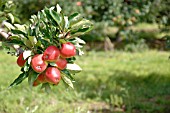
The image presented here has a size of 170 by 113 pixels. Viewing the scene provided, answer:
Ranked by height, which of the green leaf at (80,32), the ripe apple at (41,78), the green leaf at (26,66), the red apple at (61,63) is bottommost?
the ripe apple at (41,78)

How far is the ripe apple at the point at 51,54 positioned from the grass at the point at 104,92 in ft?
3.85

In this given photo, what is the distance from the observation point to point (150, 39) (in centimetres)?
1112

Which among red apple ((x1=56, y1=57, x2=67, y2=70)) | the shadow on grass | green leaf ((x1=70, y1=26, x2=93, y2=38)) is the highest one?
green leaf ((x1=70, y1=26, x2=93, y2=38))

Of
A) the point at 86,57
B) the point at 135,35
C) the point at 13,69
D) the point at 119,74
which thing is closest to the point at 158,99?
the point at 119,74

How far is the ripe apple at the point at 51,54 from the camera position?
1631 millimetres

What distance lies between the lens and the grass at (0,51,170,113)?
4.10 metres

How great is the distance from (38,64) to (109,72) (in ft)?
15.2

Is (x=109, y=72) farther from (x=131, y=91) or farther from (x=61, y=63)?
(x=61, y=63)

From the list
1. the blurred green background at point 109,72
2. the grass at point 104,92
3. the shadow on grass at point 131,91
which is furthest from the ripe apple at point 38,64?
the shadow on grass at point 131,91

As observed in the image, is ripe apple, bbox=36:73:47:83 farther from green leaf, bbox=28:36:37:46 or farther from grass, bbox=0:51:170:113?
grass, bbox=0:51:170:113

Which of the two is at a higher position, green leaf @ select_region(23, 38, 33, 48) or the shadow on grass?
green leaf @ select_region(23, 38, 33, 48)

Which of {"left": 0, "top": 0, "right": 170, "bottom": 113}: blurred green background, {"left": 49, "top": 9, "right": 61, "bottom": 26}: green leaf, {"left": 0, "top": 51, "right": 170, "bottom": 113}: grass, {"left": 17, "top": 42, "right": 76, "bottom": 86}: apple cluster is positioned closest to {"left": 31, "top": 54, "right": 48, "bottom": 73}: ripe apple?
{"left": 17, "top": 42, "right": 76, "bottom": 86}: apple cluster

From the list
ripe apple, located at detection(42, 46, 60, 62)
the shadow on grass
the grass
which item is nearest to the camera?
ripe apple, located at detection(42, 46, 60, 62)

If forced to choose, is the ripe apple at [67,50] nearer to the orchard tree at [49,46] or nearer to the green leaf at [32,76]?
the orchard tree at [49,46]
